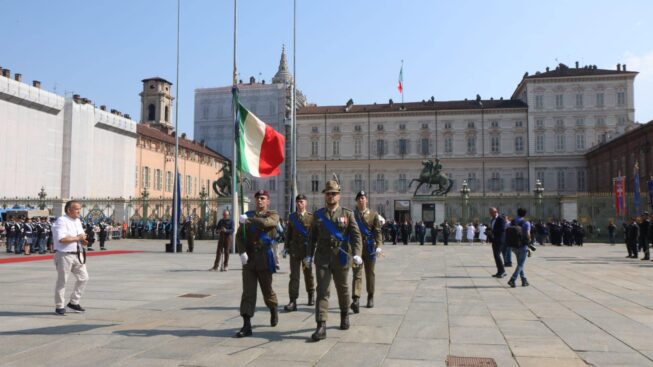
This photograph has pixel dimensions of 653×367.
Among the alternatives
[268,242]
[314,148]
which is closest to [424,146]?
[314,148]

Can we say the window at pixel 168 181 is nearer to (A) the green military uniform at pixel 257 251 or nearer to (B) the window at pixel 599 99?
(B) the window at pixel 599 99

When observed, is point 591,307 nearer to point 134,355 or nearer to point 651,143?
point 134,355

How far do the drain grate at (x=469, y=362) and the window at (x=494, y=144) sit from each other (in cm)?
6476

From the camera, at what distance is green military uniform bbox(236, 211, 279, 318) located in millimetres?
6840

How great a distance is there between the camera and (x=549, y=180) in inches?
2571

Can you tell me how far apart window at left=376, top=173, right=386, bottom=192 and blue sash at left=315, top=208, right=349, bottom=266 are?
61823mm

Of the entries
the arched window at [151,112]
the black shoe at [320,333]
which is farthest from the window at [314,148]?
the black shoe at [320,333]

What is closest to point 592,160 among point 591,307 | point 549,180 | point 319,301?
point 549,180

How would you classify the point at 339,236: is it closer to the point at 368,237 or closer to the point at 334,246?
the point at 334,246

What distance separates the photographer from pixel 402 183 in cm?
6825

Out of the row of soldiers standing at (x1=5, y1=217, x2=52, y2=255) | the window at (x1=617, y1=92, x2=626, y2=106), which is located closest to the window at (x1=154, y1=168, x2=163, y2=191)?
the row of soldiers standing at (x1=5, y1=217, x2=52, y2=255)

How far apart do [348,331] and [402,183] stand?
204 ft

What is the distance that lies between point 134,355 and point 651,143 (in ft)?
155

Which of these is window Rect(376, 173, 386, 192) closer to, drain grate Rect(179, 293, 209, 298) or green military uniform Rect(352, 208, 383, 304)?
drain grate Rect(179, 293, 209, 298)
